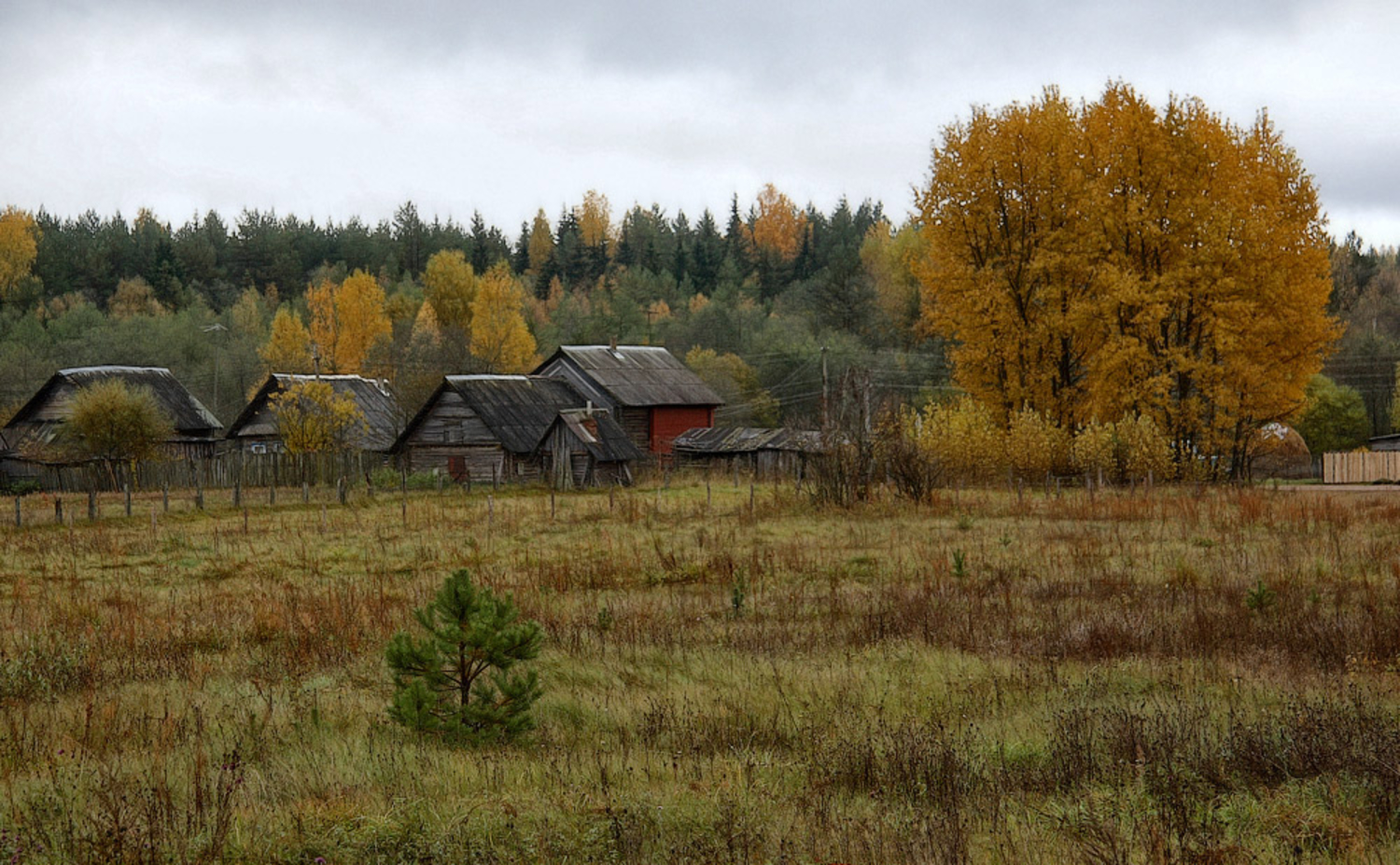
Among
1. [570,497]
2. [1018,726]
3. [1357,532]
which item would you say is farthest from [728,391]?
[1018,726]

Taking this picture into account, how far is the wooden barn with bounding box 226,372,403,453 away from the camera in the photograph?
5088 centimetres

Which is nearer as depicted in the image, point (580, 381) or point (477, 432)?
point (477, 432)

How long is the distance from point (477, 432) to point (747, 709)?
38109 millimetres

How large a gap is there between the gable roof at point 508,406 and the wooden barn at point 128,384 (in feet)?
34.9

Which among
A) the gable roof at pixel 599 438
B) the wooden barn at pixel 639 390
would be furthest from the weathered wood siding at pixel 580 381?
the gable roof at pixel 599 438

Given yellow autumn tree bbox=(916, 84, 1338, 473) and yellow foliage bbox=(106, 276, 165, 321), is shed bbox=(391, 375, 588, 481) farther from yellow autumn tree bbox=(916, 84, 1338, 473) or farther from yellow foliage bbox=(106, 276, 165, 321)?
yellow foliage bbox=(106, 276, 165, 321)

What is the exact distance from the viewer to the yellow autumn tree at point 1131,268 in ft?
111

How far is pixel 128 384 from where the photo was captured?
4981 cm

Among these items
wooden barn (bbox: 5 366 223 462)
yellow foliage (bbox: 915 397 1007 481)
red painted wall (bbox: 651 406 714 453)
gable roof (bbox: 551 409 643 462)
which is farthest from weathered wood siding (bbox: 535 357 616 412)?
yellow foliage (bbox: 915 397 1007 481)

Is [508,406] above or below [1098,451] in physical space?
above

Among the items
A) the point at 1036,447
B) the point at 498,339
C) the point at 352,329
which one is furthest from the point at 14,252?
the point at 1036,447

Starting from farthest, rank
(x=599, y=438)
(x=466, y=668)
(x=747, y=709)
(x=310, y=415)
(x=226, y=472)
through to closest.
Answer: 1. (x=310, y=415)
2. (x=599, y=438)
3. (x=226, y=472)
4. (x=747, y=709)
5. (x=466, y=668)

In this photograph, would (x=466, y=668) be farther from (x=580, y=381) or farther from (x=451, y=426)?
(x=580, y=381)

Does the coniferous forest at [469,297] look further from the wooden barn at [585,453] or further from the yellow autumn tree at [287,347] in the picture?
the wooden barn at [585,453]
